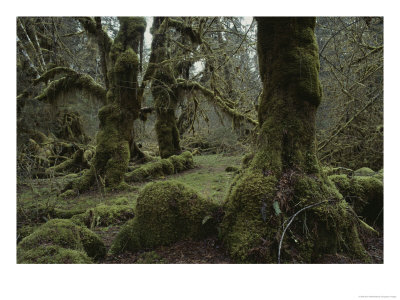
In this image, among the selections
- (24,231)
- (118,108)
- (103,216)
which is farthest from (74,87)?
(24,231)

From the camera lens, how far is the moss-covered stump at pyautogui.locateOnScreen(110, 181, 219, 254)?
10.2 feet

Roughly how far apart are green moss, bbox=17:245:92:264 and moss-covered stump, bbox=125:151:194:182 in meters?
5.98

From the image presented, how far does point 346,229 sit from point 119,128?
649 cm

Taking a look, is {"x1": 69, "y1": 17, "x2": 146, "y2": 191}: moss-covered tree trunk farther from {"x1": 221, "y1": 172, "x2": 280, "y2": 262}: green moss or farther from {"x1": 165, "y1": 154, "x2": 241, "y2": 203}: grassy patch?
{"x1": 221, "y1": 172, "x2": 280, "y2": 262}: green moss

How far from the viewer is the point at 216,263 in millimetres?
2725

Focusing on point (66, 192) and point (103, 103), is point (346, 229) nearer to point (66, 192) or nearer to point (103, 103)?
point (66, 192)

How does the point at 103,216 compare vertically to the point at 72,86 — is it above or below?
below

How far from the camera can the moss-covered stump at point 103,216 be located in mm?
4266

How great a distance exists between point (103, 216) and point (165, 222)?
196cm

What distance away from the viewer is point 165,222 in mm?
3121

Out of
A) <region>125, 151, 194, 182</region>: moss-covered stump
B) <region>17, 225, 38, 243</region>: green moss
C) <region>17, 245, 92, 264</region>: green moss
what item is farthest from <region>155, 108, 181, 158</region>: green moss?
<region>17, 245, 92, 264</region>: green moss

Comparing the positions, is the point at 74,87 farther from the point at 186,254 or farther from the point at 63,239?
the point at 186,254
